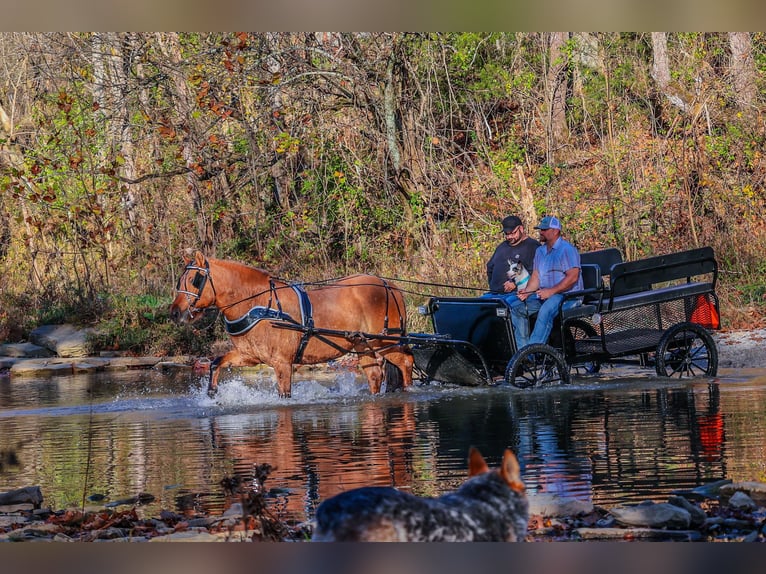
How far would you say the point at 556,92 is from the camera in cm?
2744

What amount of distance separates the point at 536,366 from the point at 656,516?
7.40 meters

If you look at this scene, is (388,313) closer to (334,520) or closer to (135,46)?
(334,520)

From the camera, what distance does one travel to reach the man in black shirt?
49.6ft

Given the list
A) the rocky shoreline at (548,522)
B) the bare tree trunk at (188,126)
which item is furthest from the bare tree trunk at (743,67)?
the rocky shoreline at (548,522)

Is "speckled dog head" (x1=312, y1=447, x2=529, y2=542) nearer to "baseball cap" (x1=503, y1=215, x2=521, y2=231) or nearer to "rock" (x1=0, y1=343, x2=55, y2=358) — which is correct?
"baseball cap" (x1=503, y1=215, x2=521, y2=231)

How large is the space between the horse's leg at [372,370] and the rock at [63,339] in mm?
8880

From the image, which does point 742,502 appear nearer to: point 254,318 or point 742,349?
point 254,318

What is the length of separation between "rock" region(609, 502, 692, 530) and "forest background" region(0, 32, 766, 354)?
16.3 metres

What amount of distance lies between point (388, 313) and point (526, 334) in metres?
2.02

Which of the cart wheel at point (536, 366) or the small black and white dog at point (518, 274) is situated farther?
the small black and white dog at point (518, 274)

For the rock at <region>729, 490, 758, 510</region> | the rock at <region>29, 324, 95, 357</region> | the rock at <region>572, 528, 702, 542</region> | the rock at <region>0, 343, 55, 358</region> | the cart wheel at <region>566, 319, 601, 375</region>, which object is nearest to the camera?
the rock at <region>572, 528, 702, 542</region>

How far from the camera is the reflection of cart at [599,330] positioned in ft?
46.3

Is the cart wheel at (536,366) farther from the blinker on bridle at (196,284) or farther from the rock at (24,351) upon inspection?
the rock at (24,351)

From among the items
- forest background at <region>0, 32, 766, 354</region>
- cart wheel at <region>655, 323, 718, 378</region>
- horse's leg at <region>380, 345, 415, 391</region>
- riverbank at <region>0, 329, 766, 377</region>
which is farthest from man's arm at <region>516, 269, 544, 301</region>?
forest background at <region>0, 32, 766, 354</region>
